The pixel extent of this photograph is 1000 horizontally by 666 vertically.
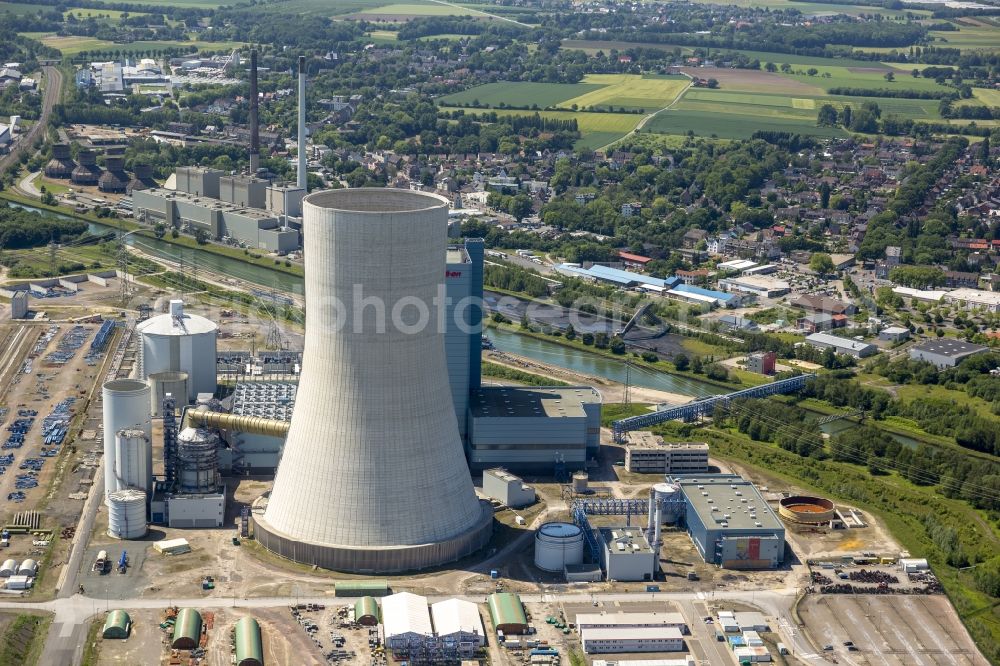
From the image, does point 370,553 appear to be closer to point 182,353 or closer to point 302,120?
point 182,353

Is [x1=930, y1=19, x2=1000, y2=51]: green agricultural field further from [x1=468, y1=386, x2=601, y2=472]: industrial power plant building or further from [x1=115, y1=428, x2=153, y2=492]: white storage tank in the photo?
[x1=115, y1=428, x2=153, y2=492]: white storage tank

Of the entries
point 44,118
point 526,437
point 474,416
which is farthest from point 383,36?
point 526,437

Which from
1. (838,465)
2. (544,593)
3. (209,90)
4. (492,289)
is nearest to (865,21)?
(209,90)

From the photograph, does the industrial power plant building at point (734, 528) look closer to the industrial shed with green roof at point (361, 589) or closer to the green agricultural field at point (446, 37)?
the industrial shed with green roof at point (361, 589)

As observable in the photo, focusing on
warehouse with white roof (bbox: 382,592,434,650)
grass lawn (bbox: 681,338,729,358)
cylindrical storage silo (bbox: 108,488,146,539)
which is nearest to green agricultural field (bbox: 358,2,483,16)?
grass lawn (bbox: 681,338,729,358)

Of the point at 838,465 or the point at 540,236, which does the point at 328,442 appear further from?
the point at 540,236

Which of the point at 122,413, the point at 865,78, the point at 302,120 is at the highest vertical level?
the point at 302,120

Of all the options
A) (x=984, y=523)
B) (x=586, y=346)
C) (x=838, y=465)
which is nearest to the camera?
(x=984, y=523)
